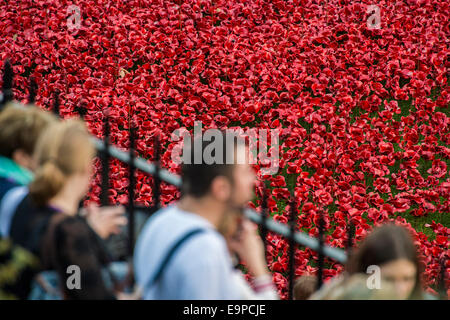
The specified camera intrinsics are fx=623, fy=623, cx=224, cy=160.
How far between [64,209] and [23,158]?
0.34m

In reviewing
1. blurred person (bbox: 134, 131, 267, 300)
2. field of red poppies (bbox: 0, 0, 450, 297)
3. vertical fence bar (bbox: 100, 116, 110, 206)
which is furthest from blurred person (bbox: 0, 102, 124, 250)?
field of red poppies (bbox: 0, 0, 450, 297)

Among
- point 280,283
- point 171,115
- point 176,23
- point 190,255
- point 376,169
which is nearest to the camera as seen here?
point 190,255

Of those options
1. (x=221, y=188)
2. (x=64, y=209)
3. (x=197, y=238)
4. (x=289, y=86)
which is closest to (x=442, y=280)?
(x=221, y=188)

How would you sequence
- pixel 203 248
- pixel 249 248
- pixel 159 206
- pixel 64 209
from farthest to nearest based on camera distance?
A: pixel 159 206 < pixel 249 248 < pixel 64 209 < pixel 203 248

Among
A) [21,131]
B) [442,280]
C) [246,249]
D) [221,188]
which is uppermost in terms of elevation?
[21,131]

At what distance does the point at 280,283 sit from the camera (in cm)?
452

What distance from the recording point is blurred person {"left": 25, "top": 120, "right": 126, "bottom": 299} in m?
2.19

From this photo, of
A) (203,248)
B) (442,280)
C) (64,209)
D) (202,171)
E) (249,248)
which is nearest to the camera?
(203,248)

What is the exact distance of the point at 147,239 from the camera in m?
2.18

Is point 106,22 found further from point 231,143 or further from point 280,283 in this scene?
point 231,143

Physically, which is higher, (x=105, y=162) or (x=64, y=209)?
(x=105, y=162)

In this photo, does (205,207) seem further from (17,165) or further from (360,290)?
(17,165)

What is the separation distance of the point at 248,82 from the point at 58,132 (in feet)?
14.6

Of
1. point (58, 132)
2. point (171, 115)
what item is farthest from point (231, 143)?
point (171, 115)
